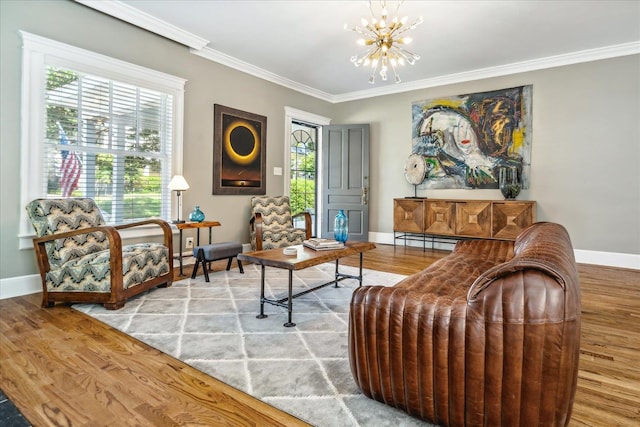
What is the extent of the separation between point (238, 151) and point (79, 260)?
9.15 ft

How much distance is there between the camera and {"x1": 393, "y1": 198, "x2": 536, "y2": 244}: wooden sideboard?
195 inches

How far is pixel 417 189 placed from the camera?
625cm

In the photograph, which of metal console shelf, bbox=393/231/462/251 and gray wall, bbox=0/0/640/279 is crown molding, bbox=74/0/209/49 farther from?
metal console shelf, bbox=393/231/462/251

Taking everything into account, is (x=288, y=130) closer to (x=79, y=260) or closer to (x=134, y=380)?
(x=79, y=260)

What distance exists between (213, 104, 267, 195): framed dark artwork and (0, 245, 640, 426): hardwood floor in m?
2.74

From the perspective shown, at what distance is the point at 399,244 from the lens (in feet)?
21.1

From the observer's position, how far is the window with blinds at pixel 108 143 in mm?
3367

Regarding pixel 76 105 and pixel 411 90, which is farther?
pixel 411 90

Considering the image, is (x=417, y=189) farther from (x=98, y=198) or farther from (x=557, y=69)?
(x=98, y=198)

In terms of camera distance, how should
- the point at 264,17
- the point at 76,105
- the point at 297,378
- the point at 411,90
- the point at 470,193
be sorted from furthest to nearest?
the point at 411,90 → the point at 470,193 → the point at 264,17 → the point at 76,105 → the point at 297,378

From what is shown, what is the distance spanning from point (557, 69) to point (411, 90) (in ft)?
7.02

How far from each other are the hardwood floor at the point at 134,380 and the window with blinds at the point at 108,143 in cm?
134

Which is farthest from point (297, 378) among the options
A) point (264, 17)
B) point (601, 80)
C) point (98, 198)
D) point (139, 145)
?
point (601, 80)

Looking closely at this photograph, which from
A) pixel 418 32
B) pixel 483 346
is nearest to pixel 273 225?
pixel 418 32
